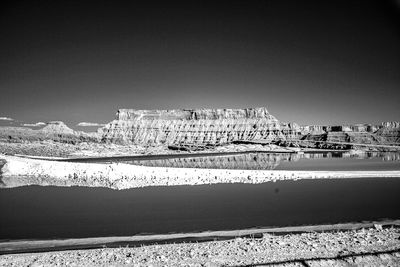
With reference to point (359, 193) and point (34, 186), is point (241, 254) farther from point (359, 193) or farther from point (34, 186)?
point (34, 186)

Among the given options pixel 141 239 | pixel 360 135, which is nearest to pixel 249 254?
pixel 141 239

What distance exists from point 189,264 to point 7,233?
808 cm

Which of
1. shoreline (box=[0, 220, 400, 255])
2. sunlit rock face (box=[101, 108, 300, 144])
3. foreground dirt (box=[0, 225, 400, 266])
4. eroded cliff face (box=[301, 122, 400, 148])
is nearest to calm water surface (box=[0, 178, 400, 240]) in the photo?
shoreline (box=[0, 220, 400, 255])

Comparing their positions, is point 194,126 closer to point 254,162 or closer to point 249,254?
point 254,162

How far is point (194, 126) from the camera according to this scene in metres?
167

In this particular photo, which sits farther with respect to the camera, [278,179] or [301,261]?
[278,179]

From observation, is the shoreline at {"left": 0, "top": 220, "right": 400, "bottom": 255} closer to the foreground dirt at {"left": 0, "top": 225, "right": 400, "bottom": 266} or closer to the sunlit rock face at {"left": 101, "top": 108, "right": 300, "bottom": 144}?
the foreground dirt at {"left": 0, "top": 225, "right": 400, "bottom": 266}

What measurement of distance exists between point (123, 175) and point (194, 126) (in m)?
141

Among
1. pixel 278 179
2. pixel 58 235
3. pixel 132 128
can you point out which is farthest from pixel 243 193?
pixel 132 128

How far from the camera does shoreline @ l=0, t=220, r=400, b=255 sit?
10430 millimetres

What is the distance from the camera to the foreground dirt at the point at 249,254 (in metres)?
8.32

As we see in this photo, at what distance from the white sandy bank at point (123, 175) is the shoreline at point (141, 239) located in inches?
483

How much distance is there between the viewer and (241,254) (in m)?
8.81

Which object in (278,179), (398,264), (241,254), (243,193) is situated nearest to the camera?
(398,264)
